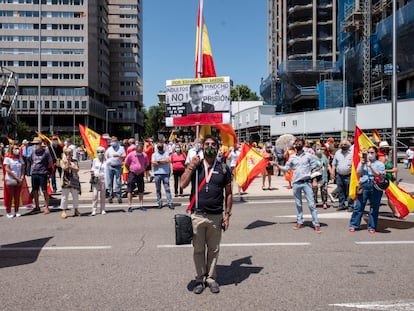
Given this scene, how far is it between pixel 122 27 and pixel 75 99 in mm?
29515

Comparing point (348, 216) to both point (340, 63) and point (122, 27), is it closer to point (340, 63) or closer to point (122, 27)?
point (340, 63)

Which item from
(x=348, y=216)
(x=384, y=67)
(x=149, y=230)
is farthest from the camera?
(x=384, y=67)

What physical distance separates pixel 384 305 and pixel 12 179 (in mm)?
8558

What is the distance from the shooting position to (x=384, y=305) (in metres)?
4.40

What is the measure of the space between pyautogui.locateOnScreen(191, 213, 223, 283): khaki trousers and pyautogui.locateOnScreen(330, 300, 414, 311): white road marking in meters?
1.40

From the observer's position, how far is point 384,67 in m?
44.3

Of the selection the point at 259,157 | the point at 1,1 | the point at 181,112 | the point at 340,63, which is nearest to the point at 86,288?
the point at 181,112

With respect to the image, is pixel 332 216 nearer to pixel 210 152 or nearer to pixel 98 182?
pixel 98 182

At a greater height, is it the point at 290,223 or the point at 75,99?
the point at 75,99

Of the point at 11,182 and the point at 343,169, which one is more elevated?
the point at 343,169

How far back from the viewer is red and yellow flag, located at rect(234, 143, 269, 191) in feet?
38.1

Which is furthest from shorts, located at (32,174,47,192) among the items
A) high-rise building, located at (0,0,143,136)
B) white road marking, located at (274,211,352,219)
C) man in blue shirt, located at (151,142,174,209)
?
high-rise building, located at (0,0,143,136)

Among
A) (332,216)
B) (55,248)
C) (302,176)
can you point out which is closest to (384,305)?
(302,176)

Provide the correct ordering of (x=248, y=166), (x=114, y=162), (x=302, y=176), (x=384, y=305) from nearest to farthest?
1. (x=384, y=305)
2. (x=302, y=176)
3. (x=248, y=166)
4. (x=114, y=162)
